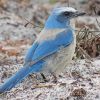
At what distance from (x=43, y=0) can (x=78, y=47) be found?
528 cm

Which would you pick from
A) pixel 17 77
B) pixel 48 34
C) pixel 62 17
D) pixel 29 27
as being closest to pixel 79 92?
pixel 17 77

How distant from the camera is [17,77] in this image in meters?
5.91

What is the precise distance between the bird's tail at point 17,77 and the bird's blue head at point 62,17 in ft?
2.06

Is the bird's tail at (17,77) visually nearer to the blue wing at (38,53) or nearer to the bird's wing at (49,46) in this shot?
the blue wing at (38,53)

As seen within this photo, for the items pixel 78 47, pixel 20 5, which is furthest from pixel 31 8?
pixel 78 47

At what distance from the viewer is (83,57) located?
7.38 meters

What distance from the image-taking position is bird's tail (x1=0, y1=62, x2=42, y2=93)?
5.85m

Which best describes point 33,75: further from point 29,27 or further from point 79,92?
point 29,27

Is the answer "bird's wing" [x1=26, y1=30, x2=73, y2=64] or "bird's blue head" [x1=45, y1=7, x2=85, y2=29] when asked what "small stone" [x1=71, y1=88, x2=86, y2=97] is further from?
"bird's blue head" [x1=45, y1=7, x2=85, y2=29]

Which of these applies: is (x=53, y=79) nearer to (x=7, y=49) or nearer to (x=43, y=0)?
(x=7, y=49)

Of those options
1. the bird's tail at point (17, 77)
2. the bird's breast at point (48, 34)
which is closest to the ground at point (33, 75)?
the bird's tail at point (17, 77)

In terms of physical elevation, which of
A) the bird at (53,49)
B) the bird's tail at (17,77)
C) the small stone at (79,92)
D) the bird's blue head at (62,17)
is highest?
the bird's blue head at (62,17)

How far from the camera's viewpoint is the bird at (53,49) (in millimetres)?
6066

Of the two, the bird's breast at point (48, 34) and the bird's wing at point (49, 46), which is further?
the bird's breast at point (48, 34)
